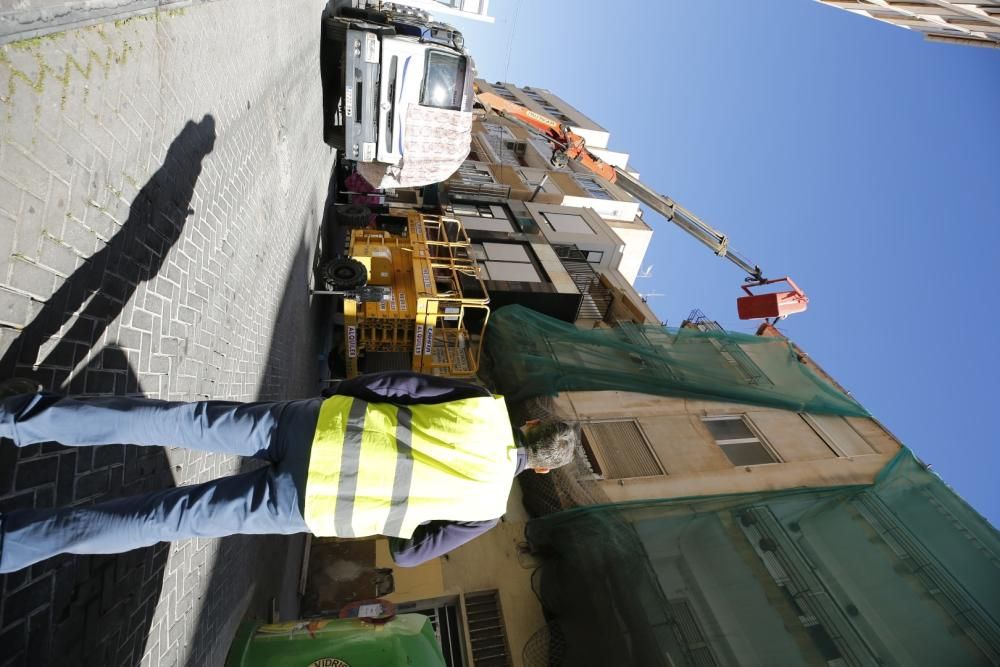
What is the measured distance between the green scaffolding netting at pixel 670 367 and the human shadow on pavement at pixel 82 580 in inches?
259

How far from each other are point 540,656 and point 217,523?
619cm

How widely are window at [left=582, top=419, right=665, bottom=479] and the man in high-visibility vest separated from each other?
6.64 meters

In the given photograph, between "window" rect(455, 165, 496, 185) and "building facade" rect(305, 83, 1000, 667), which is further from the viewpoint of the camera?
"window" rect(455, 165, 496, 185)

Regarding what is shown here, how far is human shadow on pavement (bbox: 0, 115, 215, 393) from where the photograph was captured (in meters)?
2.50

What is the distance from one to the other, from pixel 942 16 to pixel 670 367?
567 inches

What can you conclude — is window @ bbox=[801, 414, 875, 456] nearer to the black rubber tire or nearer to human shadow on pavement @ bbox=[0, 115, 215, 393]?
human shadow on pavement @ bbox=[0, 115, 215, 393]

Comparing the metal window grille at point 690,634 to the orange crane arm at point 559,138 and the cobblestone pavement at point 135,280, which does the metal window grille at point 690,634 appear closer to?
the cobblestone pavement at point 135,280

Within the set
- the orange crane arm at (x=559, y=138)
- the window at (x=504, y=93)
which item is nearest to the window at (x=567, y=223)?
the orange crane arm at (x=559, y=138)

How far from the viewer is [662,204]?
38.3 feet

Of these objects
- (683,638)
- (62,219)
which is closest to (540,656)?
(683,638)

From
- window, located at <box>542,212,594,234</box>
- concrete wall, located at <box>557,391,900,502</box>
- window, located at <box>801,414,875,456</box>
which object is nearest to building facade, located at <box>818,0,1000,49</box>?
window, located at <box>801,414,875,456</box>

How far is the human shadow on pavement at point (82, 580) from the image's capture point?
2.30m

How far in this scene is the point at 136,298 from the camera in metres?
3.31

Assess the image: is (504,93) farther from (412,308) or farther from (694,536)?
(694,536)
